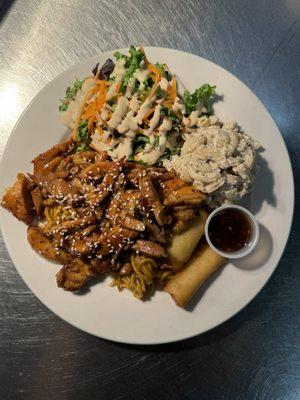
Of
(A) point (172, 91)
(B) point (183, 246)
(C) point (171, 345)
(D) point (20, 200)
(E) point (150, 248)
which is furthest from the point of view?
(C) point (171, 345)

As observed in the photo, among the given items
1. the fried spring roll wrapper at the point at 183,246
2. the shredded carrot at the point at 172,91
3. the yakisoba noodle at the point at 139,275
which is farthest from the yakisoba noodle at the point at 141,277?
the shredded carrot at the point at 172,91

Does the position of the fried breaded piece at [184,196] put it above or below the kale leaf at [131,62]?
below

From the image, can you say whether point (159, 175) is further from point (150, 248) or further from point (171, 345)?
point (171, 345)

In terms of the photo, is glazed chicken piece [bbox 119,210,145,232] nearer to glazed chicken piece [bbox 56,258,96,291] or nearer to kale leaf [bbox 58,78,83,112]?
glazed chicken piece [bbox 56,258,96,291]

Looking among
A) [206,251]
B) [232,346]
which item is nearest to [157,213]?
[206,251]

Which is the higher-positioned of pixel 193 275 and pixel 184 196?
pixel 184 196

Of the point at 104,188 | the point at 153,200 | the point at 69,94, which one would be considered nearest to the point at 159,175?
the point at 153,200

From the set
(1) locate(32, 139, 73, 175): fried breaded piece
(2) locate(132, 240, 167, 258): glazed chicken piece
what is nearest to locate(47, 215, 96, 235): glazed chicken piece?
(2) locate(132, 240, 167, 258): glazed chicken piece

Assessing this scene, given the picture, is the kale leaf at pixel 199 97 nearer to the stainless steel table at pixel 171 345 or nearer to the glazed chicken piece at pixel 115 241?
the stainless steel table at pixel 171 345
